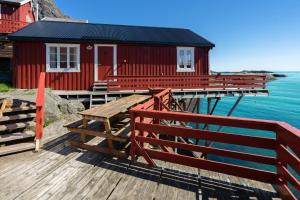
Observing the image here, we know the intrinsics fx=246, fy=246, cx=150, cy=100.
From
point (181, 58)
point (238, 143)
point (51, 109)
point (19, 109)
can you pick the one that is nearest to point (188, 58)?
point (181, 58)

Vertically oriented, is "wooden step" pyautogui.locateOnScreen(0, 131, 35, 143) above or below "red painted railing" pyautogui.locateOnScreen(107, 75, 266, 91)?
below

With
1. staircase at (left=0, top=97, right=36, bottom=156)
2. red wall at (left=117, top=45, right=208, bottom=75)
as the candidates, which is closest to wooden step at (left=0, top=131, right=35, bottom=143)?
staircase at (left=0, top=97, right=36, bottom=156)

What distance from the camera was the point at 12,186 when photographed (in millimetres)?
4602

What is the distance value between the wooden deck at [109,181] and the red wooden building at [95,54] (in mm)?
9831

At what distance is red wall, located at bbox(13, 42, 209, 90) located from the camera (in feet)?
49.4

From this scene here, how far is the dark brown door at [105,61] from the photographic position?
1641 cm

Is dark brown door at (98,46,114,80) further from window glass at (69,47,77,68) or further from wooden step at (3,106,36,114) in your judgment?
wooden step at (3,106,36,114)

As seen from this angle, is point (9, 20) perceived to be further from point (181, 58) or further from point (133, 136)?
point (133, 136)

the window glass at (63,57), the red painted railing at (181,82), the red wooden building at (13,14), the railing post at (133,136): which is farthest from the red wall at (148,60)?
the railing post at (133,136)

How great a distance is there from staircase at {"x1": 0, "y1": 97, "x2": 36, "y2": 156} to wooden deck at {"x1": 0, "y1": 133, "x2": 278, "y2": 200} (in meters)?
0.45

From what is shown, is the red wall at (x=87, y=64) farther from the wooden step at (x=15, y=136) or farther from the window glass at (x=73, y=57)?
the wooden step at (x=15, y=136)

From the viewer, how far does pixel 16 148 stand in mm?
6242

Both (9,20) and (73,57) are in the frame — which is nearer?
(73,57)

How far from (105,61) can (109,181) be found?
1266 cm
